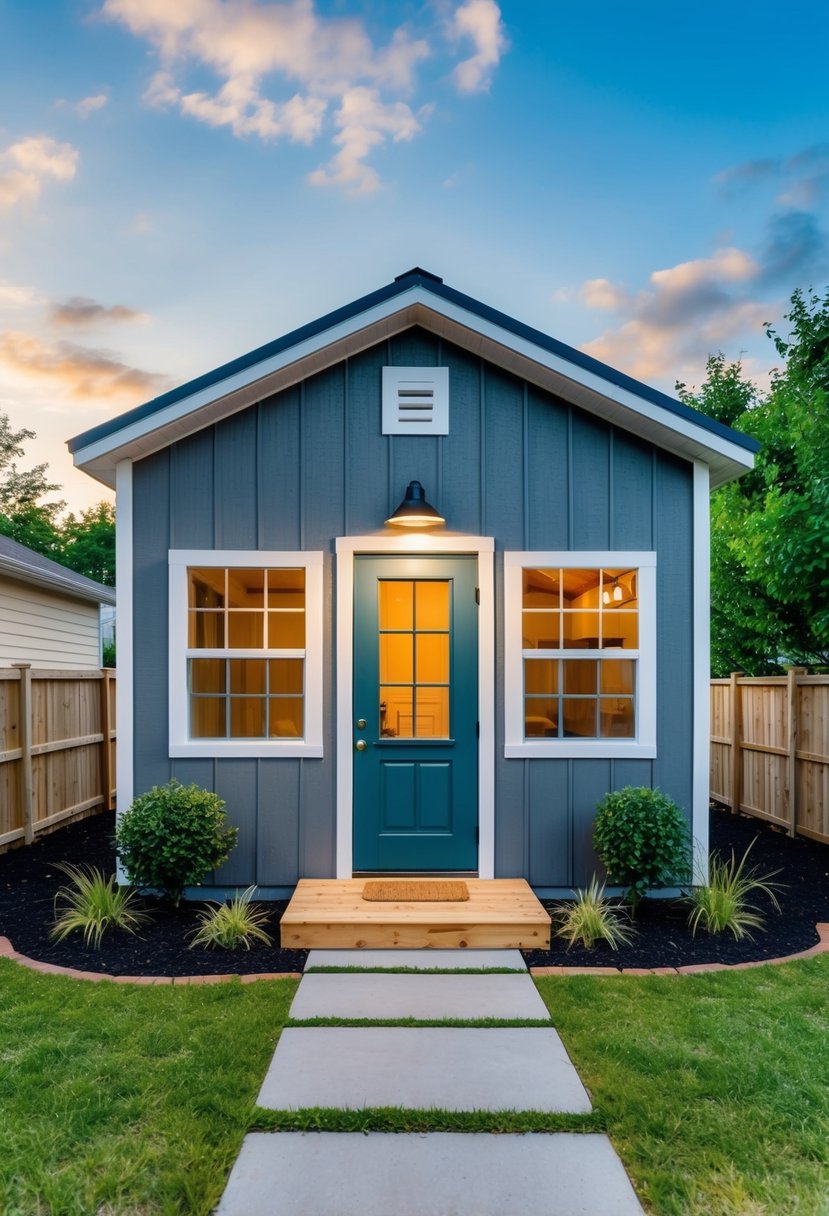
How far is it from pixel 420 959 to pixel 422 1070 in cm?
120

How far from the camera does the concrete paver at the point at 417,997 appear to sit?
126 inches

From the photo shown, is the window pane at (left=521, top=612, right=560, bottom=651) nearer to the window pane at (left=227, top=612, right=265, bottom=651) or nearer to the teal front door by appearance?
the teal front door

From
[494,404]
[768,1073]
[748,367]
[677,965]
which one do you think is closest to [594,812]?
[677,965]

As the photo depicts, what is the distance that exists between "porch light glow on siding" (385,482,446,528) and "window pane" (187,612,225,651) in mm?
1443

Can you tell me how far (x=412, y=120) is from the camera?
788cm

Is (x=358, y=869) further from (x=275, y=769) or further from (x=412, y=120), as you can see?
(x=412, y=120)

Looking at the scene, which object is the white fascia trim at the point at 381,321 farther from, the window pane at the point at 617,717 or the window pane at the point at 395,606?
the window pane at the point at 617,717

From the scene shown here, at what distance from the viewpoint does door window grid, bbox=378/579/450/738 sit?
197 inches

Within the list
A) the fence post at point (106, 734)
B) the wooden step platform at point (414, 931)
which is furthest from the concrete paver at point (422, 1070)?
the fence post at point (106, 734)

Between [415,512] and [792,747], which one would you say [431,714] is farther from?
[792,747]

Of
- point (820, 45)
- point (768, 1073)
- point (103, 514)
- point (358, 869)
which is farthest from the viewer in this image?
point (103, 514)

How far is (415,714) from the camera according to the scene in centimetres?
500

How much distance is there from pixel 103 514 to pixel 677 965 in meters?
32.1

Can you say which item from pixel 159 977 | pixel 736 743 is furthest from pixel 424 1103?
pixel 736 743
